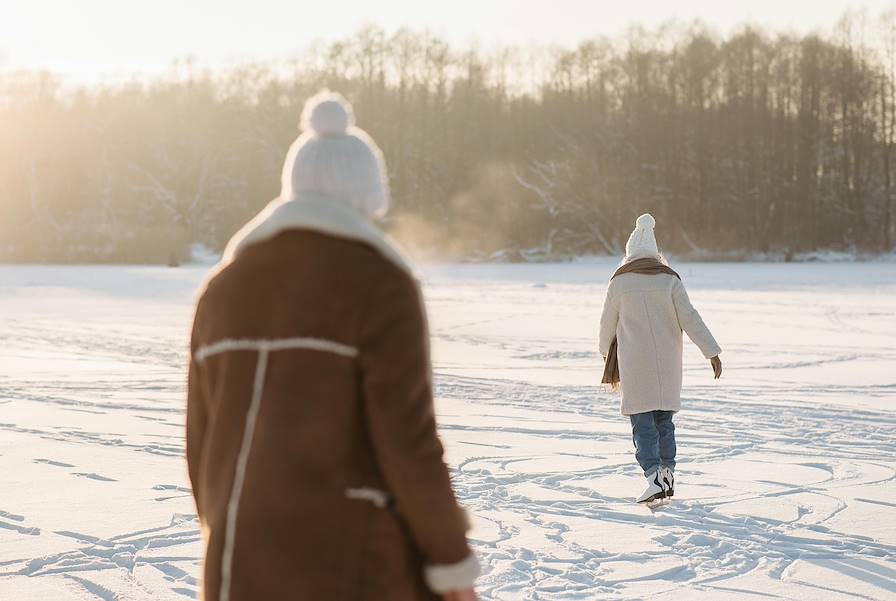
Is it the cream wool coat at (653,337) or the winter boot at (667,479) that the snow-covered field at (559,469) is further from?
the cream wool coat at (653,337)

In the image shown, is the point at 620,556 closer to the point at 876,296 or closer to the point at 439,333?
the point at 439,333

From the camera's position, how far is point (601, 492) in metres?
5.76

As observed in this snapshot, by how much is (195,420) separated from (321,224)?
49cm

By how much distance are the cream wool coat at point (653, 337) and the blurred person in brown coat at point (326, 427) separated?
3.95m

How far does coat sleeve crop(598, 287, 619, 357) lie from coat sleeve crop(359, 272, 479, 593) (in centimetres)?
409

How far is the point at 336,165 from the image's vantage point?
1.96 metres

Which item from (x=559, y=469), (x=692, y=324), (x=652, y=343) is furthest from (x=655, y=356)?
(x=559, y=469)

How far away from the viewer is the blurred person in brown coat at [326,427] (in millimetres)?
1807

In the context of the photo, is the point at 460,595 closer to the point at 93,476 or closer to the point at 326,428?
the point at 326,428

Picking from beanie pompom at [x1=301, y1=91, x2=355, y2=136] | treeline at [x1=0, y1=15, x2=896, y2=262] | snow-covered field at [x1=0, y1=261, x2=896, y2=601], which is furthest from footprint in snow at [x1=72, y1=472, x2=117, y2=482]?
treeline at [x1=0, y1=15, x2=896, y2=262]

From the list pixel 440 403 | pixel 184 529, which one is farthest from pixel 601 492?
pixel 440 403

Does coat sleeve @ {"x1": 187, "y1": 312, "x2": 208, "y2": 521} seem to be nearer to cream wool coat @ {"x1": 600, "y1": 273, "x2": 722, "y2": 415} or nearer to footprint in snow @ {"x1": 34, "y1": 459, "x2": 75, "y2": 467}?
cream wool coat @ {"x1": 600, "y1": 273, "x2": 722, "y2": 415}

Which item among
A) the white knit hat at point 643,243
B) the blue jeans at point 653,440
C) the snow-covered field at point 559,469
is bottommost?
the snow-covered field at point 559,469

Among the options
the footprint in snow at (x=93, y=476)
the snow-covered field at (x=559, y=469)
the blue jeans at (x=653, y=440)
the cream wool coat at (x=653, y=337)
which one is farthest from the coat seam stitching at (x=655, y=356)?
the footprint in snow at (x=93, y=476)
